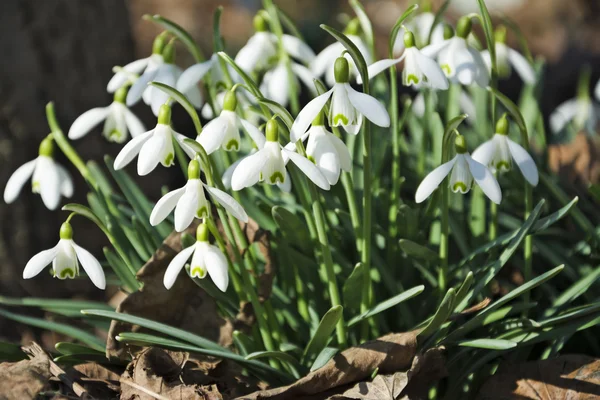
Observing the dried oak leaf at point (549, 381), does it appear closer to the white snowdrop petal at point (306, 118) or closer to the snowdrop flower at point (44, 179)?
the white snowdrop petal at point (306, 118)

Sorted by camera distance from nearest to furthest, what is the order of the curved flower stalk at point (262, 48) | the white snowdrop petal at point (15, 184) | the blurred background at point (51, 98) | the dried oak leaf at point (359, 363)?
the dried oak leaf at point (359, 363) < the white snowdrop petal at point (15, 184) < the curved flower stalk at point (262, 48) < the blurred background at point (51, 98)

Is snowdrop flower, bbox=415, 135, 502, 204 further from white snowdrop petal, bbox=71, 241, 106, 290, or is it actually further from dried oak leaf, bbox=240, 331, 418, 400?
white snowdrop petal, bbox=71, 241, 106, 290

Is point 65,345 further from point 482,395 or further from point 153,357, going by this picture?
point 482,395

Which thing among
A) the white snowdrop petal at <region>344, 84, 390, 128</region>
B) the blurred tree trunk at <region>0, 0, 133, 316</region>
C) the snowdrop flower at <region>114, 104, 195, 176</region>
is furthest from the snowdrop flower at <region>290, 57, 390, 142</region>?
the blurred tree trunk at <region>0, 0, 133, 316</region>

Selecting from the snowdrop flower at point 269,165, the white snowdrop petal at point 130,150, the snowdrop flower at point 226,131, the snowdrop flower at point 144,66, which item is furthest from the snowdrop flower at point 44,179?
the snowdrop flower at point 269,165

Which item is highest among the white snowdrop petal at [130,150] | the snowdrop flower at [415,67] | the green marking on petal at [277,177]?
the snowdrop flower at [415,67]

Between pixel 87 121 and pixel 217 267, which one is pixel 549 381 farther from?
pixel 87 121

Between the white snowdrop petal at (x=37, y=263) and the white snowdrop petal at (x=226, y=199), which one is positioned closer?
the white snowdrop petal at (x=226, y=199)
